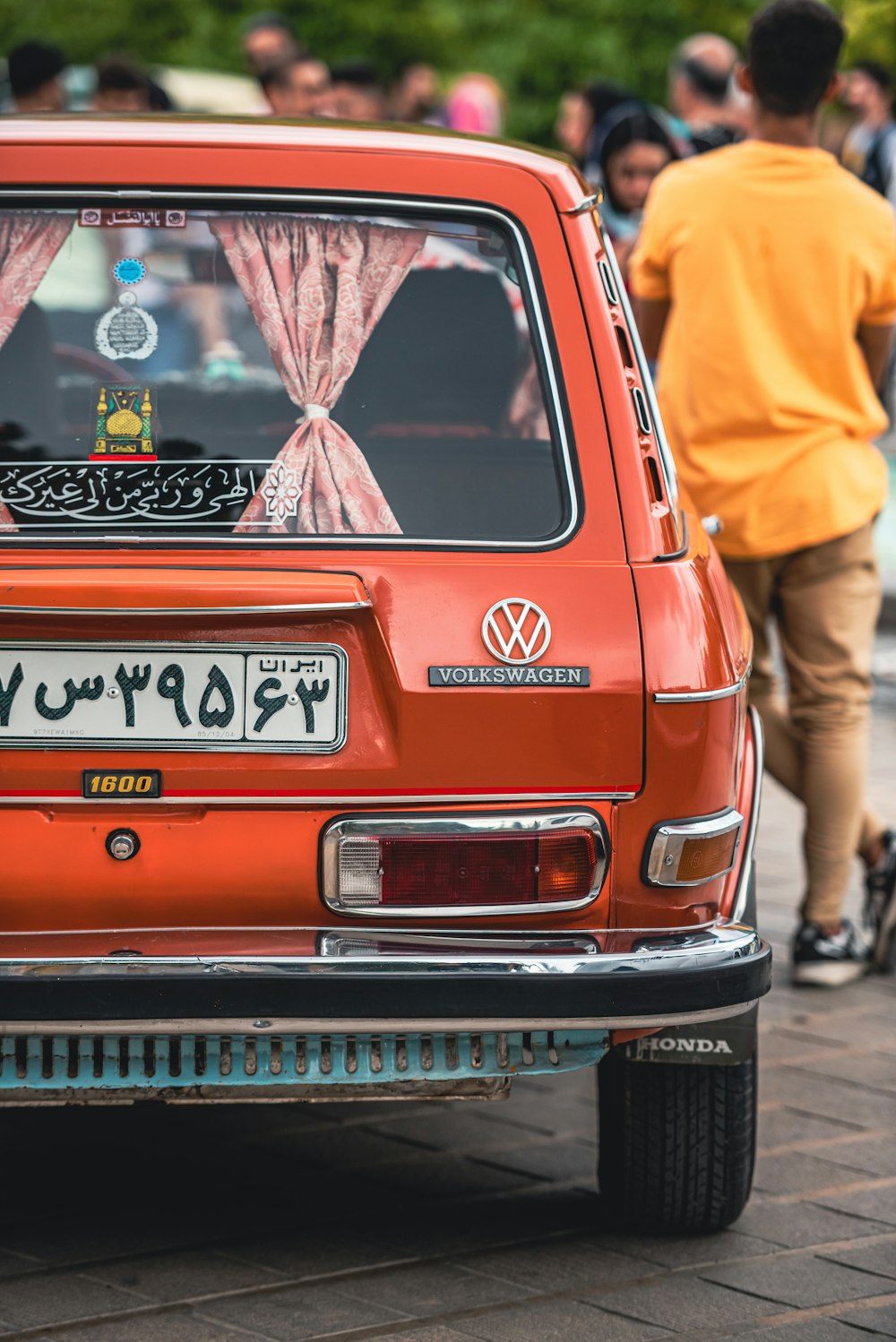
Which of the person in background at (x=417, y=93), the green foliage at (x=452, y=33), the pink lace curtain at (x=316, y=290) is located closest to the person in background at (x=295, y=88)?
the person in background at (x=417, y=93)

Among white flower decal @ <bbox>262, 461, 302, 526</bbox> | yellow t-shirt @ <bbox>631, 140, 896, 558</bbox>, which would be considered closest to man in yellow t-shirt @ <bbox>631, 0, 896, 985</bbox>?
yellow t-shirt @ <bbox>631, 140, 896, 558</bbox>

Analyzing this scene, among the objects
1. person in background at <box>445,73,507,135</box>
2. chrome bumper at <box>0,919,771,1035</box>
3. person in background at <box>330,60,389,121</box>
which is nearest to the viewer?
chrome bumper at <box>0,919,771,1035</box>

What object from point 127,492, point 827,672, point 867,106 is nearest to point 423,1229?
point 127,492

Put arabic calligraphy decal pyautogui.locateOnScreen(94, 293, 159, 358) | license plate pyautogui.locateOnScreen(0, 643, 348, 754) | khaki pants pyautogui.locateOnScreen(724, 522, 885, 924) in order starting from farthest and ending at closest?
khaki pants pyautogui.locateOnScreen(724, 522, 885, 924)
arabic calligraphy decal pyautogui.locateOnScreen(94, 293, 159, 358)
license plate pyautogui.locateOnScreen(0, 643, 348, 754)

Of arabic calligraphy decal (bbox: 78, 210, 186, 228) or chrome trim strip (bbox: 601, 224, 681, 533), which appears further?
chrome trim strip (bbox: 601, 224, 681, 533)

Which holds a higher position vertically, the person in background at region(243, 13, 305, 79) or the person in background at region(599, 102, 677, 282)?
the person in background at region(243, 13, 305, 79)

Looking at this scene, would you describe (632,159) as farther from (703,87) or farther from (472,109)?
(472,109)

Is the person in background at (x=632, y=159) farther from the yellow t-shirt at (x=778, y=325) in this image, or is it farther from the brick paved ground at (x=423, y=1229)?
the brick paved ground at (x=423, y=1229)

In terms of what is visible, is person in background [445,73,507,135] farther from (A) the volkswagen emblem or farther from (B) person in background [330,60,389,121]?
(A) the volkswagen emblem

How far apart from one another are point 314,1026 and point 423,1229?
2.65 ft

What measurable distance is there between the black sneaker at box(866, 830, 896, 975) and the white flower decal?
2.65 m

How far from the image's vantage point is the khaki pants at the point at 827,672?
5.09 meters

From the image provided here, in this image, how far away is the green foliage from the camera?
31781 millimetres

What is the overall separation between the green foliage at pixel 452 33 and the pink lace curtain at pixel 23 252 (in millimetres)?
28977
